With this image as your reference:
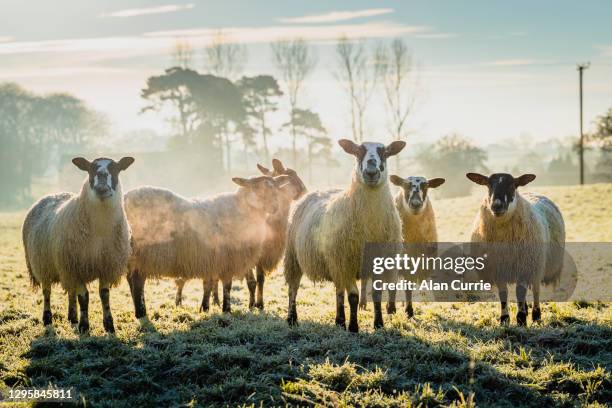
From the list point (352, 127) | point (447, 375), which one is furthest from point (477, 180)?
point (352, 127)

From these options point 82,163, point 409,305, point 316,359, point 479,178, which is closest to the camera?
point 316,359

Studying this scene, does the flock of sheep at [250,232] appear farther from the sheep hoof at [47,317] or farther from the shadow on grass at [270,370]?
the shadow on grass at [270,370]

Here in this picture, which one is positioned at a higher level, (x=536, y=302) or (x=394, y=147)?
(x=394, y=147)

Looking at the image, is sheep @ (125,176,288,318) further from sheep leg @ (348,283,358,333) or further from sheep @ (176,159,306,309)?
sheep leg @ (348,283,358,333)

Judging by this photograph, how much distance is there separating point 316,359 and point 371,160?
2823 millimetres

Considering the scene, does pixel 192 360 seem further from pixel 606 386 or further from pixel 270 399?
pixel 606 386

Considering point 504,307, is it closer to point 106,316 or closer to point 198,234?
point 198,234

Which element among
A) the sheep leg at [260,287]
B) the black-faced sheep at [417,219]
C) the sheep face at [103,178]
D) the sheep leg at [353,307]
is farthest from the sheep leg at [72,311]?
the black-faced sheep at [417,219]

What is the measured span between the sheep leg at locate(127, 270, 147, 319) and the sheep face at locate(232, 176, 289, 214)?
8.54 feet

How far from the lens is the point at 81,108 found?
78625mm

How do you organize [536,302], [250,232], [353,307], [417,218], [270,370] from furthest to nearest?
[250,232] < [417,218] < [536,302] < [353,307] < [270,370]

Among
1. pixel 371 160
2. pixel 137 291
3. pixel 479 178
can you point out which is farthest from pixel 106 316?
pixel 479 178

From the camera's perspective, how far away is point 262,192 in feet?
36.7

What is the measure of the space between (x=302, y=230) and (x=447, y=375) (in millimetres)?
3628
